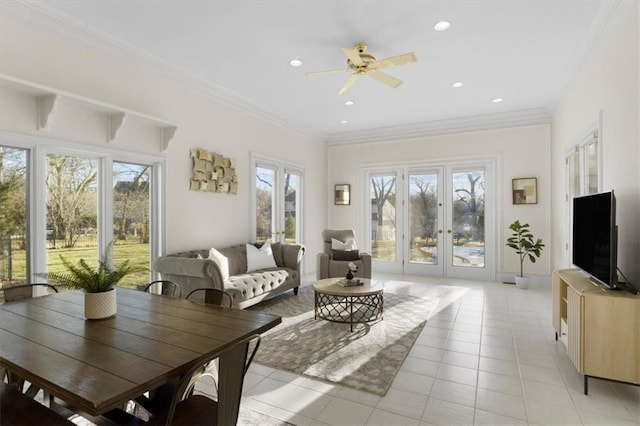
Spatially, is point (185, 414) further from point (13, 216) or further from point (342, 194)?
point (342, 194)

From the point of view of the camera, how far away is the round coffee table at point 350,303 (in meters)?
3.74

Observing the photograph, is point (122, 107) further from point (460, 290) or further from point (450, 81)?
point (460, 290)

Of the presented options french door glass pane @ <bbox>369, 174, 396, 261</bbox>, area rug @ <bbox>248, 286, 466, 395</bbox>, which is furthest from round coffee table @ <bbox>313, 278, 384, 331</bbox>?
french door glass pane @ <bbox>369, 174, 396, 261</bbox>

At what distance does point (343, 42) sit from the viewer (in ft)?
11.7

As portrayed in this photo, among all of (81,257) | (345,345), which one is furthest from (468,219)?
(81,257)

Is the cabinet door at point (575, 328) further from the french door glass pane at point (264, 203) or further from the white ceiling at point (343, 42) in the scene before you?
the french door glass pane at point (264, 203)

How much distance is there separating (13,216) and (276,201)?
3805 mm

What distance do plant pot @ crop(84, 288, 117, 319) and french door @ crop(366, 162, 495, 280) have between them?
610cm

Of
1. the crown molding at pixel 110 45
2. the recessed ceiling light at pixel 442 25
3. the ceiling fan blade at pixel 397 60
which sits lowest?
the ceiling fan blade at pixel 397 60

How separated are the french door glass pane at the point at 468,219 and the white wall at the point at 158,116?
334 cm

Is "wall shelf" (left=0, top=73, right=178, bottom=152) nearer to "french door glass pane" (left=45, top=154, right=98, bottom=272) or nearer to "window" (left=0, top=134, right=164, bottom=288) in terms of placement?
"window" (left=0, top=134, right=164, bottom=288)

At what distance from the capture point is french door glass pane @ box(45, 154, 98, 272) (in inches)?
127

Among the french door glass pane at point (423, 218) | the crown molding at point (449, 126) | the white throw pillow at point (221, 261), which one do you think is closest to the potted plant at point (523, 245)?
the french door glass pane at point (423, 218)

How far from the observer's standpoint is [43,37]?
3.05 meters
